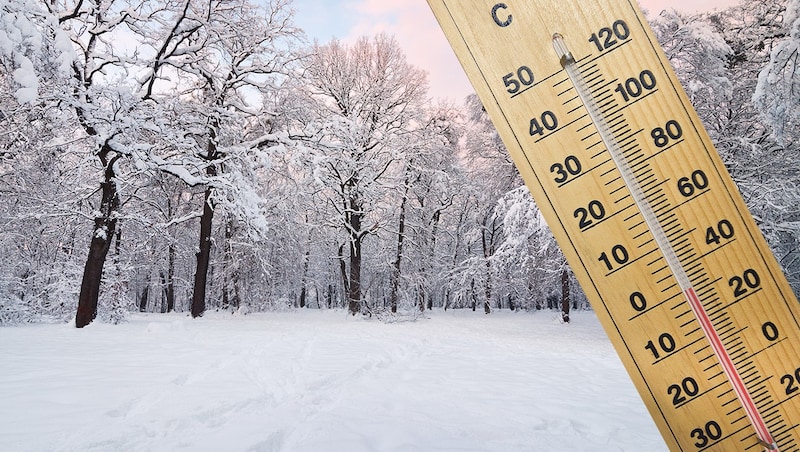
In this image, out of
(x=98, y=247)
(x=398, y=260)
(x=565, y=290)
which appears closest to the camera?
(x=98, y=247)

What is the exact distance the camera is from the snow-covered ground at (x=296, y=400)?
2734 millimetres

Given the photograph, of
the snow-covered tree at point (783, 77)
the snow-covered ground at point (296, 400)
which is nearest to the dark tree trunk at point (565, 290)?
the snow-covered ground at point (296, 400)

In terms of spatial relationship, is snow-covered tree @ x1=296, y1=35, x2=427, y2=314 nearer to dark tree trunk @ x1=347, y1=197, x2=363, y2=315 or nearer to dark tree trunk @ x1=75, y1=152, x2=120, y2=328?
dark tree trunk @ x1=347, y1=197, x2=363, y2=315

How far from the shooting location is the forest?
7.57m

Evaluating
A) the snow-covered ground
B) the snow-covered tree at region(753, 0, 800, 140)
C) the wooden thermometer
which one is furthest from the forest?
the wooden thermometer

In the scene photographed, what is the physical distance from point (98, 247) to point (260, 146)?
229 inches

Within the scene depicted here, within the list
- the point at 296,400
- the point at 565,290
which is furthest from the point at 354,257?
the point at 296,400

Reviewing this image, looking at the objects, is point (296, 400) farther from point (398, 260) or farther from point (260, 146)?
point (398, 260)

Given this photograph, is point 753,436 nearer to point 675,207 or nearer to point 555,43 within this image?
point 675,207

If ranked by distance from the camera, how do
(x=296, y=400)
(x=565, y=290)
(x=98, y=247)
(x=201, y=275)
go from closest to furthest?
1. (x=296, y=400)
2. (x=98, y=247)
3. (x=201, y=275)
4. (x=565, y=290)

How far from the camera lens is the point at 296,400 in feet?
12.3

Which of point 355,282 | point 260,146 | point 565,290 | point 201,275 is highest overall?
point 260,146

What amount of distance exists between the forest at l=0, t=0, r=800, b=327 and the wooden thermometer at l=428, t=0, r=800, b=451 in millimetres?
5308

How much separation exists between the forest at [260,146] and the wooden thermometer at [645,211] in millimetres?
5308
